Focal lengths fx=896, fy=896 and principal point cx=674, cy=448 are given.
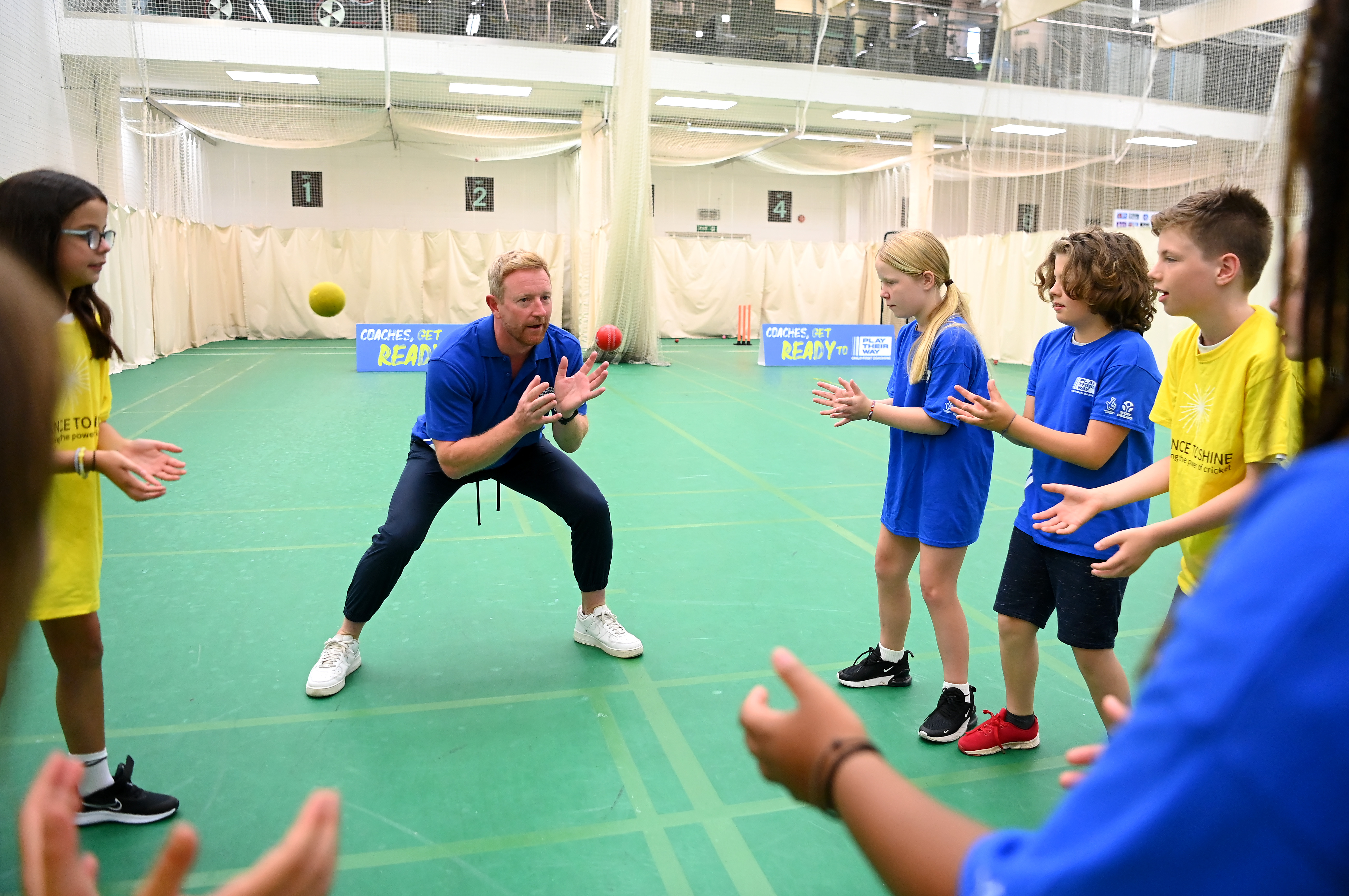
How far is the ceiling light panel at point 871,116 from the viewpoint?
1730 cm

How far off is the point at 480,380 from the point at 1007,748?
2.40m

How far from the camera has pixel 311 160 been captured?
2116cm

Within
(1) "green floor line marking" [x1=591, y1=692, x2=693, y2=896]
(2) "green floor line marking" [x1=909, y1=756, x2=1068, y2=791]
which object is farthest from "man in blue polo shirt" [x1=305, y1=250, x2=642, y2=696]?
(2) "green floor line marking" [x1=909, y1=756, x2=1068, y2=791]

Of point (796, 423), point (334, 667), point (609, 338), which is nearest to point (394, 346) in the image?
point (609, 338)

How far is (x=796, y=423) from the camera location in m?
9.47

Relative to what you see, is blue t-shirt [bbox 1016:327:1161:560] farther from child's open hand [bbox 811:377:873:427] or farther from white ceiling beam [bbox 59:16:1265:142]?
white ceiling beam [bbox 59:16:1265:142]

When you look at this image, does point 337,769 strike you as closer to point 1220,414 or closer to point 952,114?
point 1220,414

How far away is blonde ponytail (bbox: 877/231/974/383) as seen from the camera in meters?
3.15

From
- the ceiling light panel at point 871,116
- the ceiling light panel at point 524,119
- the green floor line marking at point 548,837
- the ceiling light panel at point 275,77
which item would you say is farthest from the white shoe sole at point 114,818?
the ceiling light panel at point 871,116

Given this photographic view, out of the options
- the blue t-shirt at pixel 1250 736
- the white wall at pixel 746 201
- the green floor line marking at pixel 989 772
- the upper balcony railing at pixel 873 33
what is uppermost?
the upper balcony railing at pixel 873 33

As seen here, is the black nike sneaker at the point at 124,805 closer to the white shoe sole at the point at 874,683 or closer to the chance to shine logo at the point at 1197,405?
the white shoe sole at the point at 874,683

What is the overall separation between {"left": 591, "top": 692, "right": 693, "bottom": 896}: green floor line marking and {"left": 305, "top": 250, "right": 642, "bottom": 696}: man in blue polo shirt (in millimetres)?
503

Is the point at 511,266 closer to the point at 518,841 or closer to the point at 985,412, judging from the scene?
the point at 985,412

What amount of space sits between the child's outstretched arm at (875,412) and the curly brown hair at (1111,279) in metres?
0.61
